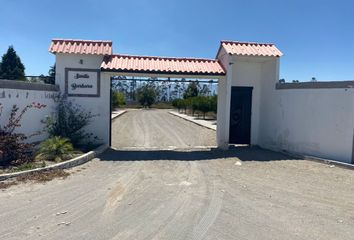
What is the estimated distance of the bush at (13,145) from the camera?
9.46 metres

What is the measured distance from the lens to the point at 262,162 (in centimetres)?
1153

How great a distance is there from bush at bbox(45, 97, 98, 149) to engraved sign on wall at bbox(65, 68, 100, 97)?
0.48 metres

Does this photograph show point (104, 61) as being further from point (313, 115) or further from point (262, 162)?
point (313, 115)

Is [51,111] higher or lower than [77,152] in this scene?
higher

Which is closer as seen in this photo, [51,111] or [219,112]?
[51,111]

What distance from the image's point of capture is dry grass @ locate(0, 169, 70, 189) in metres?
7.87

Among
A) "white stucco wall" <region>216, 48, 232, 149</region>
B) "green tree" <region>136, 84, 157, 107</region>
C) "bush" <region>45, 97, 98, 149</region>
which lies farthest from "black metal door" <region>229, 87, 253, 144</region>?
"green tree" <region>136, 84, 157, 107</region>

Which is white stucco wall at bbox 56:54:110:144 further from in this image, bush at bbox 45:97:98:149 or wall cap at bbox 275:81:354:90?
wall cap at bbox 275:81:354:90

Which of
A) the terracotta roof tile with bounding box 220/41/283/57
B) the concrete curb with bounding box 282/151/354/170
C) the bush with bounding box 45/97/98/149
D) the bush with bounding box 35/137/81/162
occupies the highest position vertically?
the terracotta roof tile with bounding box 220/41/283/57

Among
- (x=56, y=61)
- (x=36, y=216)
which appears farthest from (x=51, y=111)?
(x=36, y=216)

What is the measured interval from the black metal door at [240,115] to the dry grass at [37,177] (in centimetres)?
807

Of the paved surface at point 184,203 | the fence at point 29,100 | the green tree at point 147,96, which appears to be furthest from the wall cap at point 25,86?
the green tree at point 147,96

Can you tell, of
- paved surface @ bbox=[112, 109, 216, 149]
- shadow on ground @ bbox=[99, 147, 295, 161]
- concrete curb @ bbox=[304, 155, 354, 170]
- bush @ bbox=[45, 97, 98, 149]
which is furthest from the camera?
paved surface @ bbox=[112, 109, 216, 149]

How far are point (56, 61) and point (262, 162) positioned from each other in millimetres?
8298
